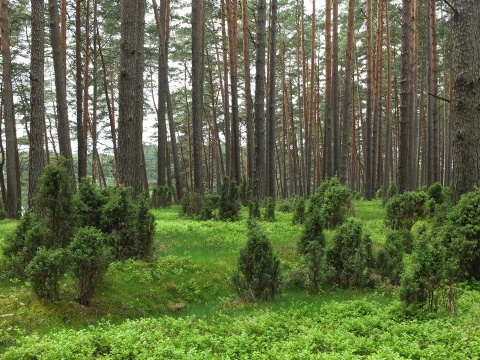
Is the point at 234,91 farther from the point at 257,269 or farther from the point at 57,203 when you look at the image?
the point at 257,269

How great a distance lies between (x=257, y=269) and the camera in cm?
618

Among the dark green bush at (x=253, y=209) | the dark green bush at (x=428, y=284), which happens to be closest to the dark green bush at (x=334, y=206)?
the dark green bush at (x=253, y=209)

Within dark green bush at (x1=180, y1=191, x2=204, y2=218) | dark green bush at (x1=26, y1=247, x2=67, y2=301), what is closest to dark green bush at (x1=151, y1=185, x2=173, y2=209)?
dark green bush at (x1=180, y1=191, x2=204, y2=218)

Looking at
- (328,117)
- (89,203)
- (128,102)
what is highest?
(328,117)

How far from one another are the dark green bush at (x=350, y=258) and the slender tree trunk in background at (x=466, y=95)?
7.39 feet

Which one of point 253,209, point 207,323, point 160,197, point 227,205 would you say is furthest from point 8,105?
point 207,323

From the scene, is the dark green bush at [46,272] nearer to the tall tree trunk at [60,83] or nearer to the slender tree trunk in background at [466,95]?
the slender tree trunk in background at [466,95]

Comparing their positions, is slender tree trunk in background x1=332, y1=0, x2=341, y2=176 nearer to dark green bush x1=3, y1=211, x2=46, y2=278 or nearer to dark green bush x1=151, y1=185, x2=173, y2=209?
dark green bush x1=151, y1=185, x2=173, y2=209

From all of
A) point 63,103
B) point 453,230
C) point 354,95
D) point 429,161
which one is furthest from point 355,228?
point 354,95

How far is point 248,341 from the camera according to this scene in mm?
4309

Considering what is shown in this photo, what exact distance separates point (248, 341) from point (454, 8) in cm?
690

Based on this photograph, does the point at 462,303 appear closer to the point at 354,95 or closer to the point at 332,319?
the point at 332,319

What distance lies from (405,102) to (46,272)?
10.6 meters

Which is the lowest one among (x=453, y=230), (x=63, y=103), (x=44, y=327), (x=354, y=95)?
(x=44, y=327)
